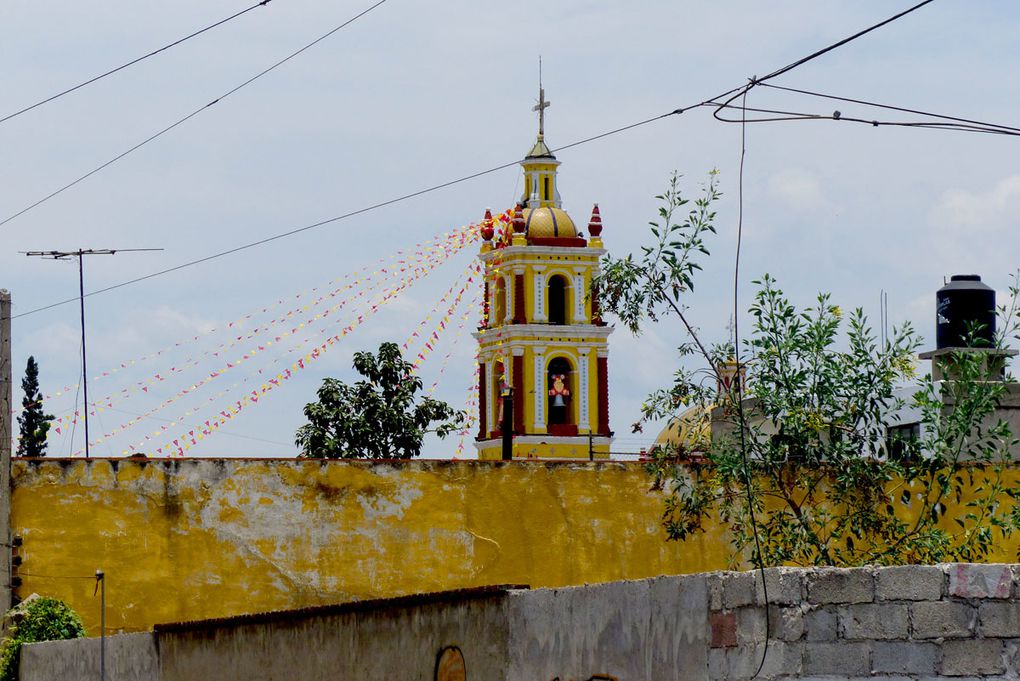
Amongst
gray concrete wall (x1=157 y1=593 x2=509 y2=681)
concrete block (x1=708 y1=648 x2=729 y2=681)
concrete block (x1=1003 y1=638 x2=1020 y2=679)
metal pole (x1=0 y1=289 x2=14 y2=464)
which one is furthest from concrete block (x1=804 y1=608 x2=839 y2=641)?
metal pole (x1=0 y1=289 x2=14 y2=464)

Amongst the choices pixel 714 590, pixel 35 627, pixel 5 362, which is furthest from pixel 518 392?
pixel 714 590

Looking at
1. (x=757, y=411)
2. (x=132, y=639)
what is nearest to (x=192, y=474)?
(x=132, y=639)

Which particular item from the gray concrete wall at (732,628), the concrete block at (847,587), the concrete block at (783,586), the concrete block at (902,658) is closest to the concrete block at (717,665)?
the gray concrete wall at (732,628)

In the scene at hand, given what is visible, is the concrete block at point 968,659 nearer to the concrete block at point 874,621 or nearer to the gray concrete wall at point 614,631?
the concrete block at point 874,621

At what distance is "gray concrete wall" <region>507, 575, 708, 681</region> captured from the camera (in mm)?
10374

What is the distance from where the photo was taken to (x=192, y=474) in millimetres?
22469

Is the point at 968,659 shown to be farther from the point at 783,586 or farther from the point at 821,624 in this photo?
the point at 783,586

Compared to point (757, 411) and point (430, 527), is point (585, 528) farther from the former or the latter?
point (757, 411)

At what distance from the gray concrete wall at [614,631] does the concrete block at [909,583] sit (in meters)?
0.95

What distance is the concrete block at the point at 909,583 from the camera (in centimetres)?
975

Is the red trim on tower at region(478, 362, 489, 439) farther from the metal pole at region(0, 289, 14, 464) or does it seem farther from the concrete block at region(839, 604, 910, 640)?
the concrete block at region(839, 604, 910, 640)

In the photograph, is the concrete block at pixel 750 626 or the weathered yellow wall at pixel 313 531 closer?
the concrete block at pixel 750 626

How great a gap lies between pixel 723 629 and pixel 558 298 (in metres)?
60.7

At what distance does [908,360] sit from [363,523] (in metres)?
10.1
